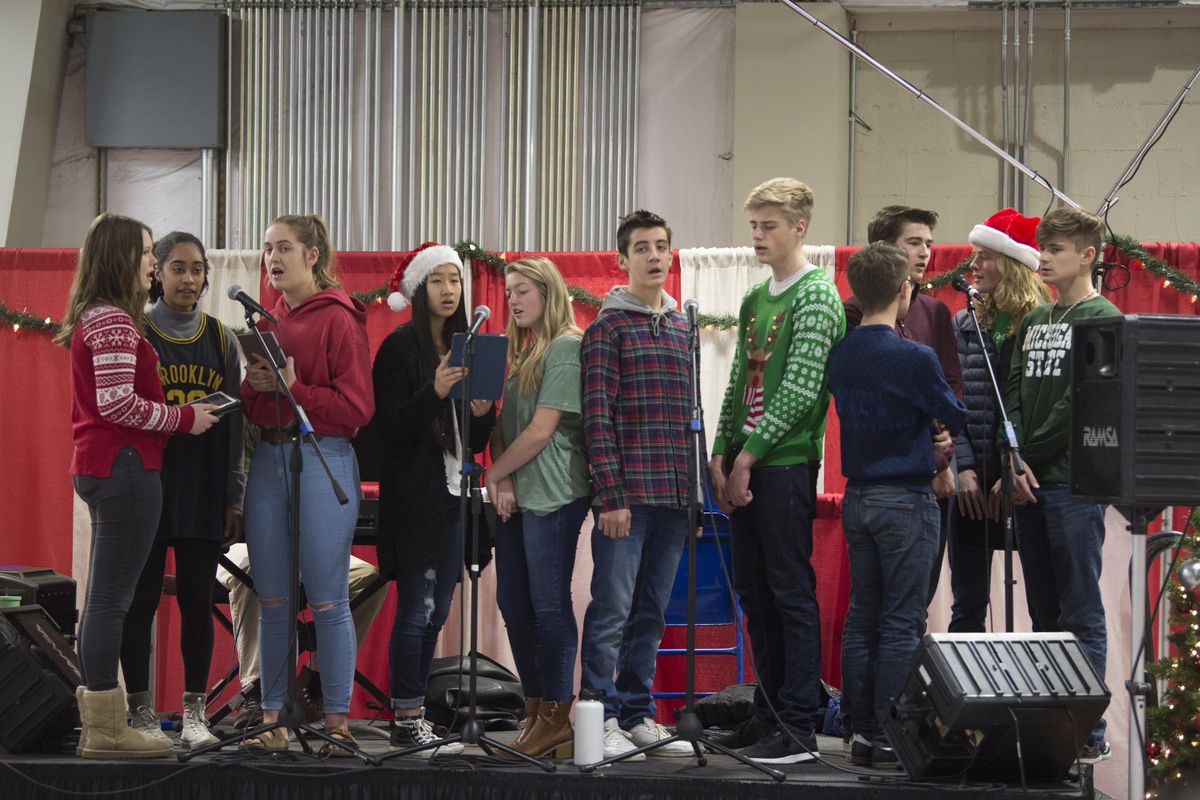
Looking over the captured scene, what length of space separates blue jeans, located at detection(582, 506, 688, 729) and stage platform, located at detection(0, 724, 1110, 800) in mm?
223

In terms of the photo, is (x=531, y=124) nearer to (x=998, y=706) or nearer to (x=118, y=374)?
(x=118, y=374)

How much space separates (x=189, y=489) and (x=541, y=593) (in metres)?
1.12

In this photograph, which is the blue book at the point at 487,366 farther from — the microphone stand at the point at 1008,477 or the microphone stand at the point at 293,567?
the microphone stand at the point at 1008,477

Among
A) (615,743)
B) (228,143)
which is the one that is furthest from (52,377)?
(615,743)

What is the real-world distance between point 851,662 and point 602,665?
0.71 metres

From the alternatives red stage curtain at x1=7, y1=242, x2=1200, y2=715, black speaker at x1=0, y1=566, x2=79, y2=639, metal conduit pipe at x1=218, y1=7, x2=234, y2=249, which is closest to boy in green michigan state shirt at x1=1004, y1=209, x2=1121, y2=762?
red stage curtain at x1=7, y1=242, x2=1200, y2=715

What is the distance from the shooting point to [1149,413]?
3256 mm

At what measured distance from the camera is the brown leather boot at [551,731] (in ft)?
12.6

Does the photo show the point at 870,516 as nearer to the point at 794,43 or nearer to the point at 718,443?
the point at 718,443

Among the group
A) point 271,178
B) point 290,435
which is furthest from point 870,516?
point 271,178

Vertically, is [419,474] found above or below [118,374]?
below

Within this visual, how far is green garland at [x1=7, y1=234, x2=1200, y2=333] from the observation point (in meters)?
5.67

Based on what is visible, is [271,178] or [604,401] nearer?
[604,401]

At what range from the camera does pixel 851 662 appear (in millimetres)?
3750
